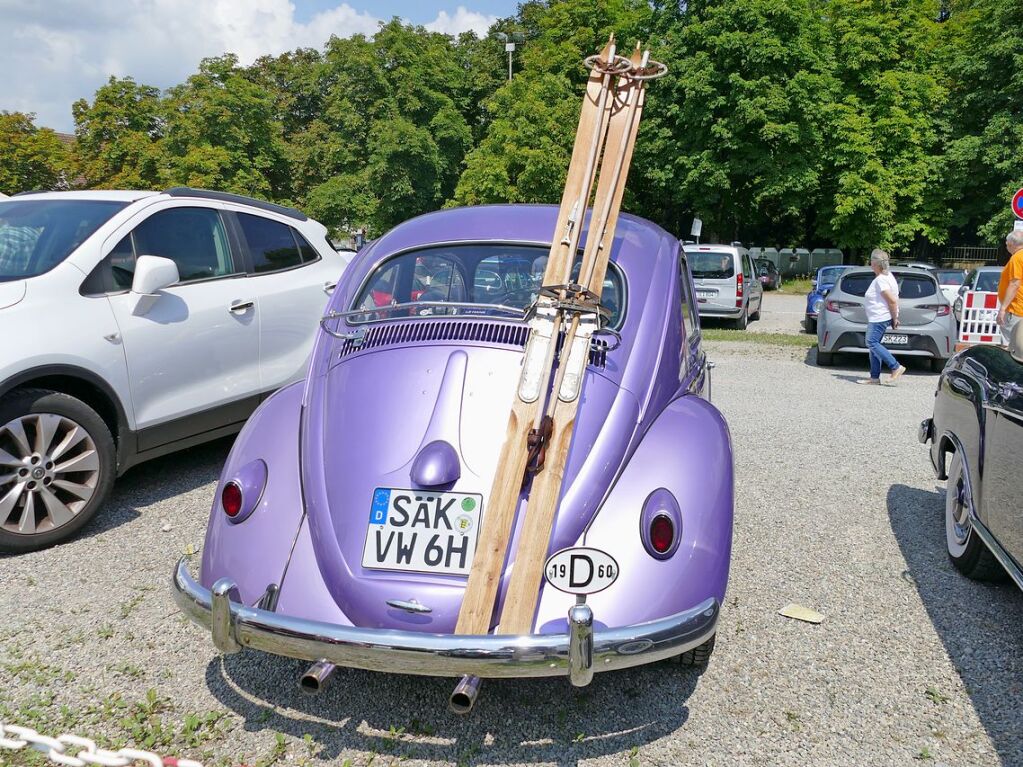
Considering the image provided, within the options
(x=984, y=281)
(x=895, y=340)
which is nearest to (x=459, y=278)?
(x=895, y=340)

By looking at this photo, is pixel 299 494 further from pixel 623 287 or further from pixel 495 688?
pixel 623 287

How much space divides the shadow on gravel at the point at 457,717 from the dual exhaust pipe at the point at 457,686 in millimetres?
392

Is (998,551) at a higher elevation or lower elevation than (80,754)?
higher

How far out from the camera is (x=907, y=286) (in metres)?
12.1

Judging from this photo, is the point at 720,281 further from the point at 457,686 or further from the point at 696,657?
the point at 457,686

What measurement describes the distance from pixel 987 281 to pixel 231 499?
1625cm

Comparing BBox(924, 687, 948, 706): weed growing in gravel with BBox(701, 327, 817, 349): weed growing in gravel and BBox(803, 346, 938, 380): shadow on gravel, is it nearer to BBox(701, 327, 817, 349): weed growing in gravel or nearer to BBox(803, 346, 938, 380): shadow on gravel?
BBox(803, 346, 938, 380): shadow on gravel

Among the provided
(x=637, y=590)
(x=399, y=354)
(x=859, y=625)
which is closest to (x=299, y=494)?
(x=399, y=354)

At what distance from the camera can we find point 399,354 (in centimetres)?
345

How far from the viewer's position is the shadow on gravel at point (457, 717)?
2836mm

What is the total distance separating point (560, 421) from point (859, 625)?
1.91 meters

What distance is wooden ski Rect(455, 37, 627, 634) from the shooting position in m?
2.72

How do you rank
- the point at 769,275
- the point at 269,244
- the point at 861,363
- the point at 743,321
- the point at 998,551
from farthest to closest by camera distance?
the point at 769,275
the point at 743,321
the point at 861,363
the point at 269,244
the point at 998,551

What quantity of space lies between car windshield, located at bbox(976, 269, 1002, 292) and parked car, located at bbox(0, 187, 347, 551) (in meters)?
13.7
